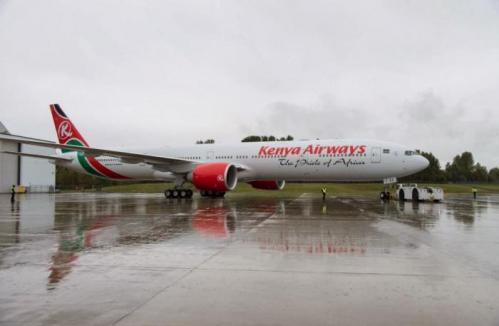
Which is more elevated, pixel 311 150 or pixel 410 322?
pixel 311 150

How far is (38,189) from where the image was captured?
46844 millimetres

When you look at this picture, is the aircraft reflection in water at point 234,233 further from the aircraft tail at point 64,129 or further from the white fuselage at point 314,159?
the aircraft tail at point 64,129

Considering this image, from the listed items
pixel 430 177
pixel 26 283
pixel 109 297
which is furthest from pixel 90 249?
pixel 430 177

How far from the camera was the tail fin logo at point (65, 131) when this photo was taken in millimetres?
26406

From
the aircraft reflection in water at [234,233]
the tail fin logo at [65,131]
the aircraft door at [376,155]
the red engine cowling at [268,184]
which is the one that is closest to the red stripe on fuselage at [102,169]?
the tail fin logo at [65,131]

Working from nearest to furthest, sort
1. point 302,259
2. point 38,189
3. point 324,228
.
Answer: point 302,259
point 324,228
point 38,189

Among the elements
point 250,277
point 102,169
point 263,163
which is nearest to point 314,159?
point 263,163

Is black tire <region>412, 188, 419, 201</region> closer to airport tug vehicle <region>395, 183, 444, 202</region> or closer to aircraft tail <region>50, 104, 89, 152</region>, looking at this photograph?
airport tug vehicle <region>395, 183, 444, 202</region>

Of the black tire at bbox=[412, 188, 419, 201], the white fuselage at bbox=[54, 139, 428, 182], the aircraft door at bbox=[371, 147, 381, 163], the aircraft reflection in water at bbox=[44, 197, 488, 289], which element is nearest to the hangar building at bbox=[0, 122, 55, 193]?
the white fuselage at bbox=[54, 139, 428, 182]

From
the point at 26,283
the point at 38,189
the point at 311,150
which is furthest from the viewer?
the point at 38,189

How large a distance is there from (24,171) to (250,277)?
4984 cm

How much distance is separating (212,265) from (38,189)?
48372 mm

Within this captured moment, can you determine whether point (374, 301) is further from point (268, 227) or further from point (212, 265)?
point (268, 227)

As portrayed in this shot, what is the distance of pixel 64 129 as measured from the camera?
26.5m
